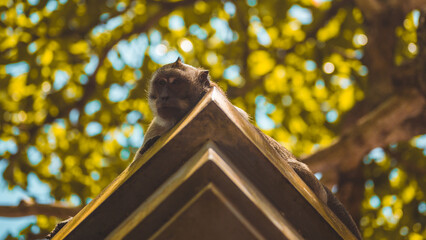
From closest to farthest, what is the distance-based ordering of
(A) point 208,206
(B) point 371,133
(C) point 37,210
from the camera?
(A) point 208,206
(C) point 37,210
(B) point 371,133

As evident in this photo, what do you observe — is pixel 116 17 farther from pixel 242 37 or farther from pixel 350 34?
pixel 350 34

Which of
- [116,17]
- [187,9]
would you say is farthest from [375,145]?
[116,17]

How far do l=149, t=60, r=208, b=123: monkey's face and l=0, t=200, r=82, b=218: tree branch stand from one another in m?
2.42

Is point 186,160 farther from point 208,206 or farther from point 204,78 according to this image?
point 204,78

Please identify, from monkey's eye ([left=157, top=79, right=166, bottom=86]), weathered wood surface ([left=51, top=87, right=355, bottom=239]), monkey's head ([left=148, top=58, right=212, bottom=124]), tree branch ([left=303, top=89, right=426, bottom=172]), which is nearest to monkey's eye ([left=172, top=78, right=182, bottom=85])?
monkey's head ([left=148, top=58, right=212, bottom=124])

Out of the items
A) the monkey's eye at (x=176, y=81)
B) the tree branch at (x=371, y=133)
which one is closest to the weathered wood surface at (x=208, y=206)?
the monkey's eye at (x=176, y=81)

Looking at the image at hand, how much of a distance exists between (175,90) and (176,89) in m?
0.02

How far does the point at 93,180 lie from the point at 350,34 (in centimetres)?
515

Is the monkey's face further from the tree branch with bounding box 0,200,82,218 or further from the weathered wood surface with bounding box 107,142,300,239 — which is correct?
the tree branch with bounding box 0,200,82,218

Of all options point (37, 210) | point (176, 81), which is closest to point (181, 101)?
point (176, 81)

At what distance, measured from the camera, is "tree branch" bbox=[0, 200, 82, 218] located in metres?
6.18

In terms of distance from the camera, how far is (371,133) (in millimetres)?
6359

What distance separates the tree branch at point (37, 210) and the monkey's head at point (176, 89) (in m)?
2.29

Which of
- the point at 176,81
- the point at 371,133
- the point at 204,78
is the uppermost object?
the point at 176,81
